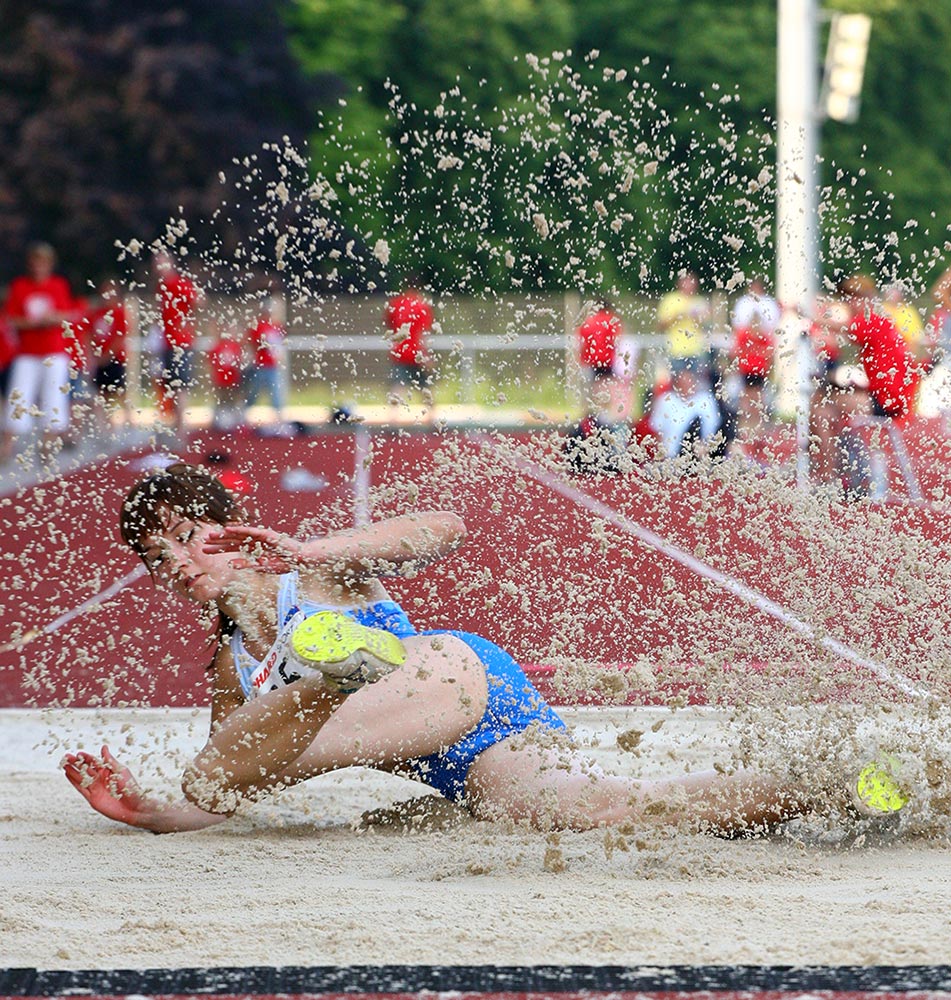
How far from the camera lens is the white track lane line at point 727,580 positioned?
4754 mm

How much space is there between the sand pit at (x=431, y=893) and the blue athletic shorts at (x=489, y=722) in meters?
0.14

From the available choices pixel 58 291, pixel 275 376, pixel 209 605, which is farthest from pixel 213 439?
pixel 209 605

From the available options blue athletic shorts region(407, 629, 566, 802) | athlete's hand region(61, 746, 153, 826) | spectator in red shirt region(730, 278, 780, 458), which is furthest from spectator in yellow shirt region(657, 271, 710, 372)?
athlete's hand region(61, 746, 153, 826)

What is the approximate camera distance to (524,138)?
5371 mm

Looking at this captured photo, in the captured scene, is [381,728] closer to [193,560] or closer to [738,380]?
[193,560]

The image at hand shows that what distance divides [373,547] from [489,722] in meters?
0.56

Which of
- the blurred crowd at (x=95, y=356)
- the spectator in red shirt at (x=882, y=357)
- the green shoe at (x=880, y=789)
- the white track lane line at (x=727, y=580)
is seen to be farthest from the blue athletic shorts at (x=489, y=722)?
the blurred crowd at (x=95, y=356)

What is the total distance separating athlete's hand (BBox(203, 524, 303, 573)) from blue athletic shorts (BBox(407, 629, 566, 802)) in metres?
0.47

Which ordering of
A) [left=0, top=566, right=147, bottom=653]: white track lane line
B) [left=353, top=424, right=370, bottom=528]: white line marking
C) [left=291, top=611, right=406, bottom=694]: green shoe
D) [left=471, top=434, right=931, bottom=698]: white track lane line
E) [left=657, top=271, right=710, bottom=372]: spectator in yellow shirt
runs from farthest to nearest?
[left=353, top=424, right=370, bottom=528]: white line marking < [left=0, top=566, right=147, bottom=653]: white track lane line < [left=657, top=271, right=710, bottom=372]: spectator in yellow shirt < [left=471, top=434, right=931, bottom=698]: white track lane line < [left=291, top=611, right=406, bottom=694]: green shoe

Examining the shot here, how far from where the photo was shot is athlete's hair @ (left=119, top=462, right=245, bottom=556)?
13.8 feet

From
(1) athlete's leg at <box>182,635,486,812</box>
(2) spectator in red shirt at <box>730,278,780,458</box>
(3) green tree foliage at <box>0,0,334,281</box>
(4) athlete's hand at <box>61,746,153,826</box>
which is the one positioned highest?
(3) green tree foliage at <box>0,0,334,281</box>

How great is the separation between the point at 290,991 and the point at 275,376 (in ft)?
57.6

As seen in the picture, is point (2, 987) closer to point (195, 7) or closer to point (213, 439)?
point (213, 439)

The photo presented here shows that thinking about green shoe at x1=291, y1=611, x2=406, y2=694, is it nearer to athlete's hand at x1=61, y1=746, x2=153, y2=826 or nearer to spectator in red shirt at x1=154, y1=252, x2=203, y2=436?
athlete's hand at x1=61, y1=746, x2=153, y2=826
